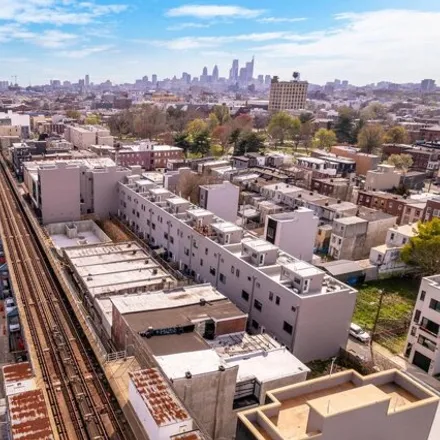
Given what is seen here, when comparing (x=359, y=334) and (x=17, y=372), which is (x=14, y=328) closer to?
(x=17, y=372)

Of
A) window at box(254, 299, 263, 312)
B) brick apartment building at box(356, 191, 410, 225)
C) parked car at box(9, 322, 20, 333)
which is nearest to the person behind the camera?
window at box(254, 299, 263, 312)

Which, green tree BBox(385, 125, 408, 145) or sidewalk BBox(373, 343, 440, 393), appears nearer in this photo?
sidewalk BBox(373, 343, 440, 393)

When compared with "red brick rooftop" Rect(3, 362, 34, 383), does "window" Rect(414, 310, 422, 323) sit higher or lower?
higher

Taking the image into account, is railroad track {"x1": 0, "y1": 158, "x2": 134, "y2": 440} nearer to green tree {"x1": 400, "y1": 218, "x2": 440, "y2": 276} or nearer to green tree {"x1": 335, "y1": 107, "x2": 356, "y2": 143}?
green tree {"x1": 400, "y1": 218, "x2": 440, "y2": 276}

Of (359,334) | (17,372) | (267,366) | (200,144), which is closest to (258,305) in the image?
(267,366)

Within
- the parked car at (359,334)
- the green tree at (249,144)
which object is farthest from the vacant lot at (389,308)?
the green tree at (249,144)

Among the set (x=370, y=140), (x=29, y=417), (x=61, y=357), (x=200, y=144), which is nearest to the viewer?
(x=29, y=417)

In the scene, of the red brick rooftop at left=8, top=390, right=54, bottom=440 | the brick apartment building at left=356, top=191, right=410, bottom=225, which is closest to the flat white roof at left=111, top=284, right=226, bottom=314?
the red brick rooftop at left=8, top=390, right=54, bottom=440
